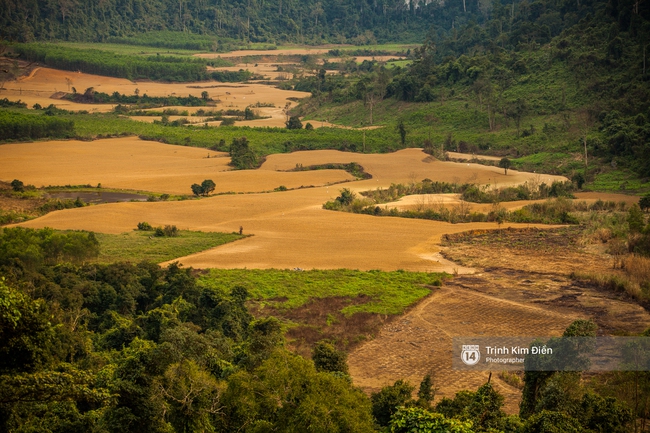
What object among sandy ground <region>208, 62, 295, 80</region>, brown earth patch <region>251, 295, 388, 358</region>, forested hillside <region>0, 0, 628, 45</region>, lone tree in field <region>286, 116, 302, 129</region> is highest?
forested hillside <region>0, 0, 628, 45</region>

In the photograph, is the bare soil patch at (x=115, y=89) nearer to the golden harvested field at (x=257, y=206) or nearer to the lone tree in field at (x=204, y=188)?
the golden harvested field at (x=257, y=206)

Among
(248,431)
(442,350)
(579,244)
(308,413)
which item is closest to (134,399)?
(248,431)

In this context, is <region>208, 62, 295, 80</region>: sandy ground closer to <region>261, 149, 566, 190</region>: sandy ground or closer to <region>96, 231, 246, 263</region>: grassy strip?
<region>261, 149, 566, 190</region>: sandy ground

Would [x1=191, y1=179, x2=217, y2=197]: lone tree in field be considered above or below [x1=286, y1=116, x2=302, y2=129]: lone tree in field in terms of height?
below

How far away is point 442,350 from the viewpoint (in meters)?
30.0

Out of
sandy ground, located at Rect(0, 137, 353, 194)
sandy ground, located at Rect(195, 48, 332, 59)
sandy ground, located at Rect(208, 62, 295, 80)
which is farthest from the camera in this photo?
sandy ground, located at Rect(195, 48, 332, 59)

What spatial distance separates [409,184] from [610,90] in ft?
90.7

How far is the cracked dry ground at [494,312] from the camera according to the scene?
27.8 m

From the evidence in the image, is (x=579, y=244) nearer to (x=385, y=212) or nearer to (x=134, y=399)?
(x=385, y=212)

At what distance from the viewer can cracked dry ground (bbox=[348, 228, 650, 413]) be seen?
2781 centimetres

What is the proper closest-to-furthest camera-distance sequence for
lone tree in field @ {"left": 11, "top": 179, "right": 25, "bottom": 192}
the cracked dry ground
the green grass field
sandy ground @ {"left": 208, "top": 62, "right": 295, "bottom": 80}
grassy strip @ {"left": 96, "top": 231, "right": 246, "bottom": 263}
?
the cracked dry ground, grassy strip @ {"left": 96, "top": 231, "right": 246, "bottom": 263}, lone tree in field @ {"left": 11, "top": 179, "right": 25, "bottom": 192}, sandy ground @ {"left": 208, "top": 62, "right": 295, "bottom": 80}, the green grass field
